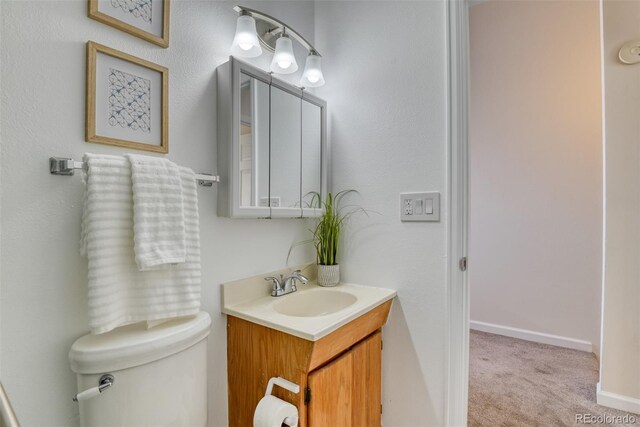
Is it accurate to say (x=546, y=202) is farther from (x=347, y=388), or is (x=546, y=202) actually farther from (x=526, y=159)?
(x=347, y=388)

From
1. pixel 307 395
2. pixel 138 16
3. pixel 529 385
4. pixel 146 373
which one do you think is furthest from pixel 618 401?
pixel 138 16

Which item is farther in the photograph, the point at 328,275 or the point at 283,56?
the point at 328,275

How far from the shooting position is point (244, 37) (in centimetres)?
117

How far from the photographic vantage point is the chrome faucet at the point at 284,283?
1310 millimetres

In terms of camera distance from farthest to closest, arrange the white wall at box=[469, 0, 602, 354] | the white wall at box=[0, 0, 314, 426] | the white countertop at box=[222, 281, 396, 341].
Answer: the white wall at box=[469, 0, 602, 354], the white countertop at box=[222, 281, 396, 341], the white wall at box=[0, 0, 314, 426]

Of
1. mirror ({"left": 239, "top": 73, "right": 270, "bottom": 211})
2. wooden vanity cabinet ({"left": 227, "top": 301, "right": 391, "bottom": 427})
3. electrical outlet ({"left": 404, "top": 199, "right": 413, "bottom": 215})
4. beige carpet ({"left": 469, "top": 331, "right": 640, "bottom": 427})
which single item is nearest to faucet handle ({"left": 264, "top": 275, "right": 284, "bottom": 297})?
wooden vanity cabinet ({"left": 227, "top": 301, "right": 391, "bottom": 427})

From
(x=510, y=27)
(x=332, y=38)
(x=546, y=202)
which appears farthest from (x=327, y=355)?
(x=510, y=27)

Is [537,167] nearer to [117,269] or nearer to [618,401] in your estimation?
[618,401]

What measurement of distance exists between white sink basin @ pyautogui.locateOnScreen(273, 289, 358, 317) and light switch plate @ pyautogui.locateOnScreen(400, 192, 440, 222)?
422 millimetres

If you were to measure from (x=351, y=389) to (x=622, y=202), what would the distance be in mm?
1640

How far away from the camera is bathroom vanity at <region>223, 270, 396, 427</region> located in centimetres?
98

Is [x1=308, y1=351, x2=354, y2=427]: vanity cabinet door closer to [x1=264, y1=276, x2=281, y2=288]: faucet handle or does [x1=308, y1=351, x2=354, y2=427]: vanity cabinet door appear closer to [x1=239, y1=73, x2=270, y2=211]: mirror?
[x1=264, y1=276, x2=281, y2=288]: faucet handle

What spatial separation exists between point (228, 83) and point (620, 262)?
2061 mm

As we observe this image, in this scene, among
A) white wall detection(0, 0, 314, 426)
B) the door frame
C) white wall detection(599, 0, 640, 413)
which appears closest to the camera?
white wall detection(0, 0, 314, 426)
